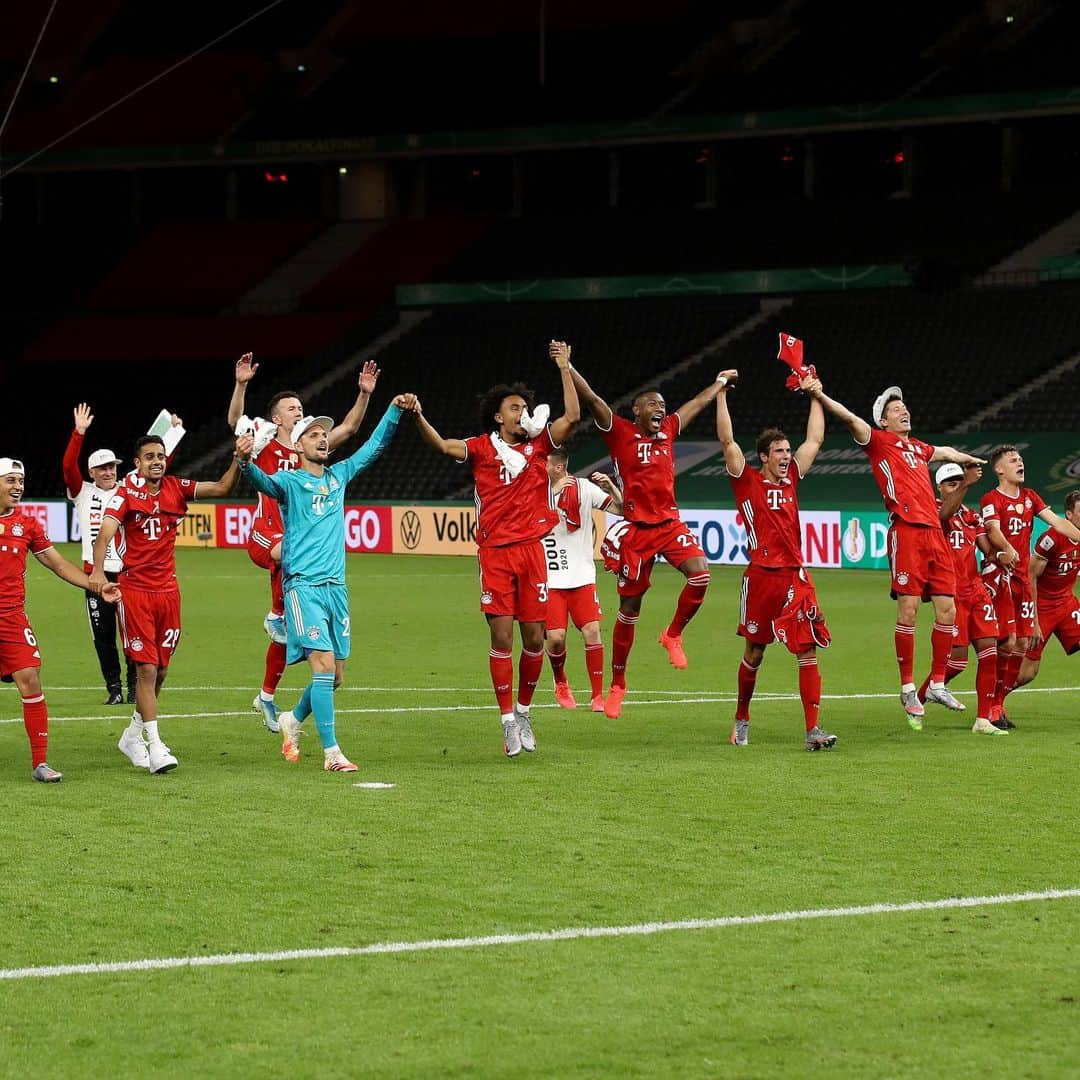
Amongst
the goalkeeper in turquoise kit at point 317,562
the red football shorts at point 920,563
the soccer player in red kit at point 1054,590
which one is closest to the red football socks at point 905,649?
the red football shorts at point 920,563

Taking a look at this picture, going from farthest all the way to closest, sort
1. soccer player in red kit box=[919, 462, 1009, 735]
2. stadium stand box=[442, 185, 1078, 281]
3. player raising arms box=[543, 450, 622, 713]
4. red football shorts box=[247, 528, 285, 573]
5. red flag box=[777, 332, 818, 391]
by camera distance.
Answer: stadium stand box=[442, 185, 1078, 281], player raising arms box=[543, 450, 622, 713], red football shorts box=[247, 528, 285, 573], soccer player in red kit box=[919, 462, 1009, 735], red flag box=[777, 332, 818, 391]

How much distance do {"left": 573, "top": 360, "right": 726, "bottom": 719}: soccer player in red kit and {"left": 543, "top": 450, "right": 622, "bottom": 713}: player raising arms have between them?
677 millimetres

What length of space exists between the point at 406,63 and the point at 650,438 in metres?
49.2

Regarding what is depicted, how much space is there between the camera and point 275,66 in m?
63.2

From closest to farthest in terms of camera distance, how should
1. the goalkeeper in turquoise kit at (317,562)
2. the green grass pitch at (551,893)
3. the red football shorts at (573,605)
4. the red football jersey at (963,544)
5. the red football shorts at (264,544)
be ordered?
the green grass pitch at (551,893) → the goalkeeper in turquoise kit at (317,562) → the red football shorts at (264,544) → the red football jersey at (963,544) → the red football shorts at (573,605)

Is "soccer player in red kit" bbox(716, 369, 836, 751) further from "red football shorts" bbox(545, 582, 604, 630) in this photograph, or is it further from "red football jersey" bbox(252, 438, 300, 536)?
"red football jersey" bbox(252, 438, 300, 536)

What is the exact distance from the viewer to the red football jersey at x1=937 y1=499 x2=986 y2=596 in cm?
1468

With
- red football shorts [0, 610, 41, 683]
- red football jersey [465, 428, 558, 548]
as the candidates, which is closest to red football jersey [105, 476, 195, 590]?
red football shorts [0, 610, 41, 683]

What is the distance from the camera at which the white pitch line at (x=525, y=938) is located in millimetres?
6930

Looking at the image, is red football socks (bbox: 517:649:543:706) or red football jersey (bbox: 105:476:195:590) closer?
red football jersey (bbox: 105:476:195:590)

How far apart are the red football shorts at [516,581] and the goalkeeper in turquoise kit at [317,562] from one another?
1009 mm

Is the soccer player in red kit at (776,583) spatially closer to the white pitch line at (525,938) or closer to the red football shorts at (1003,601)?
the red football shorts at (1003,601)

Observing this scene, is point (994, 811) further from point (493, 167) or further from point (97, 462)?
point (493, 167)

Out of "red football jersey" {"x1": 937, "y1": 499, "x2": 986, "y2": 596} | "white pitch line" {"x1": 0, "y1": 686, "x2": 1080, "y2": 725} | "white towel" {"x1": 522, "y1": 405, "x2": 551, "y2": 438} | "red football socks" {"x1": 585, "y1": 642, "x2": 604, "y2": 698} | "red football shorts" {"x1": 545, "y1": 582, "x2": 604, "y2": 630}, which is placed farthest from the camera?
"red football shorts" {"x1": 545, "y1": 582, "x2": 604, "y2": 630}
